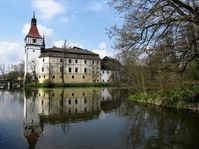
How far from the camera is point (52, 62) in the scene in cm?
9000

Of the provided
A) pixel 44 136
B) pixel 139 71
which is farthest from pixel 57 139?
pixel 139 71

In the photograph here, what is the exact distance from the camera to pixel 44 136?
13.4 m

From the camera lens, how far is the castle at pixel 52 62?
89.2 m

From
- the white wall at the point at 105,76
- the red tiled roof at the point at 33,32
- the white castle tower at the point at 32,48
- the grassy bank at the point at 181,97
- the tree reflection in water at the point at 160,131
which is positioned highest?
the red tiled roof at the point at 33,32

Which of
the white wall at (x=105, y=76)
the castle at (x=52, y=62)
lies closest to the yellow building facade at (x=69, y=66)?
the castle at (x=52, y=62)

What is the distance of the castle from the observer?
89.2m

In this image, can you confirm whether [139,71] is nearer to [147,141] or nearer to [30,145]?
[147,141]

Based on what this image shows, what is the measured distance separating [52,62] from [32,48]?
8.01 metres

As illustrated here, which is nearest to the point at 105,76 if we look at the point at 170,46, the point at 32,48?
the point at 32,48

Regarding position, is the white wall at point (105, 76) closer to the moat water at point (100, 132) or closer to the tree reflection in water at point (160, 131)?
the tree reflection in water at point (160, 131)

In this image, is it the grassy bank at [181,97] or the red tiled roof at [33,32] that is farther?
the red tiled roof at [33,32]

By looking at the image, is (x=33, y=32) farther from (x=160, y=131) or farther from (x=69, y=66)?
(x=160, y=131)

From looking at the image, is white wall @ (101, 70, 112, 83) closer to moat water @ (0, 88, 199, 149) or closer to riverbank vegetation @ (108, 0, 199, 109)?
riverbank vegetation @ (108, 0, 199, 109)

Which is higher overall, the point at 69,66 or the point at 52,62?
the point at 52,62
